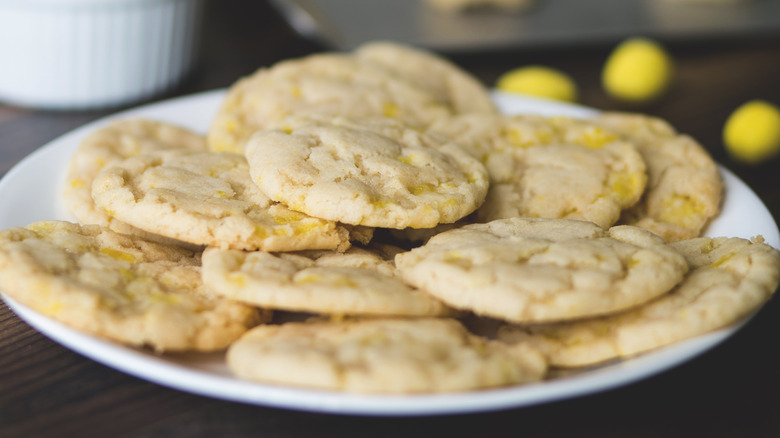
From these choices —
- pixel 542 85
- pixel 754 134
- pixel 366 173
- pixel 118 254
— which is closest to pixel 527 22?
pixel 542 85

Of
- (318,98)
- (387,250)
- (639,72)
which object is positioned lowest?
(387,250)

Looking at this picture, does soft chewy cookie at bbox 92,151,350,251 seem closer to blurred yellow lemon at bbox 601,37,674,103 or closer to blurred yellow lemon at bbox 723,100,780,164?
blurred yellow lemon at bbox 723,100,780,164

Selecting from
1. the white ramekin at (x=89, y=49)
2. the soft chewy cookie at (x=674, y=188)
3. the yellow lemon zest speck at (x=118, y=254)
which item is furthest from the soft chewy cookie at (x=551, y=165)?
the white ramekin at (x=89, y=49)

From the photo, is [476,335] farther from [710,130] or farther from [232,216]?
[710,130]

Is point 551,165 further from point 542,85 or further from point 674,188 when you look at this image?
point 542,85

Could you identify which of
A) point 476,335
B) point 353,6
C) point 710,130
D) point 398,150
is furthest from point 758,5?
point 476,335

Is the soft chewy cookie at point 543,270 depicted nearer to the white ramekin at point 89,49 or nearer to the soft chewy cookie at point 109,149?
the soft chewy cookie at point 109,149

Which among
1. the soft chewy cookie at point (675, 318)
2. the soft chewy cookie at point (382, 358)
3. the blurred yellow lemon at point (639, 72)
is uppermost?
the blurred yellow lemon at point (639, 72)
